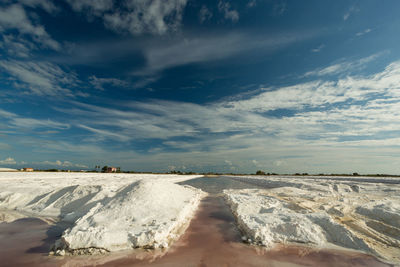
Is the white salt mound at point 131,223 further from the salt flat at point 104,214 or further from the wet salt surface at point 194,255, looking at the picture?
the wet salt surface at point 194,255

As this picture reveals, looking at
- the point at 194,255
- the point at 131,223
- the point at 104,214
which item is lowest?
the point at 194,255

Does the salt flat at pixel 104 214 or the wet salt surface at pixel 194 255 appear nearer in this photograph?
the wet salt surface at pixel 194 255

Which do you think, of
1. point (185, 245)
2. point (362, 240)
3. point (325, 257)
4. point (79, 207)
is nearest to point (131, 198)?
point (79, 207)

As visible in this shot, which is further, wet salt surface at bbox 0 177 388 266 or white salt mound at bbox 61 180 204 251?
white salt mound at bbox 61 180 204 251

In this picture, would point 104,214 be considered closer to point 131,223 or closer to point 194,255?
point 131,223

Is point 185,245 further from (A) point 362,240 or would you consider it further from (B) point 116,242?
(A) point 362,240

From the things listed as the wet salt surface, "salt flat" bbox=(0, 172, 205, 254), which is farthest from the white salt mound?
the wet salt surface

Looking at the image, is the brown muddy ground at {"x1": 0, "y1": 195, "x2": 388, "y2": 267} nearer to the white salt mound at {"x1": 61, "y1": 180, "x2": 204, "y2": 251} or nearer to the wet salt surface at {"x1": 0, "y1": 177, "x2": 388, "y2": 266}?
the wet salt surface at {"x1": 0, "y1": 177, "x2": 388, "y2": 266}

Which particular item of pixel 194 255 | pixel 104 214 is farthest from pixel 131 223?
pixel 194 255

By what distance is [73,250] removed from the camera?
4988mm

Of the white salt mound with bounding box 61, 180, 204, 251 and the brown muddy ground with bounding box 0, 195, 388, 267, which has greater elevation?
the white salt mound with bounding box 61, 180, 204, 251

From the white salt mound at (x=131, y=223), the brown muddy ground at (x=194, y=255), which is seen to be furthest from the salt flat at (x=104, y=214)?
the brown muddy ground at (x=194, y=255)

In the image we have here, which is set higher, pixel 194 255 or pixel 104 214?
pixel 104 214

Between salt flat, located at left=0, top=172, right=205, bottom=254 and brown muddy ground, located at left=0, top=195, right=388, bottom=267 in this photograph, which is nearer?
brown muddy ground, located at left=0, top=195, right=388, bottom=267
